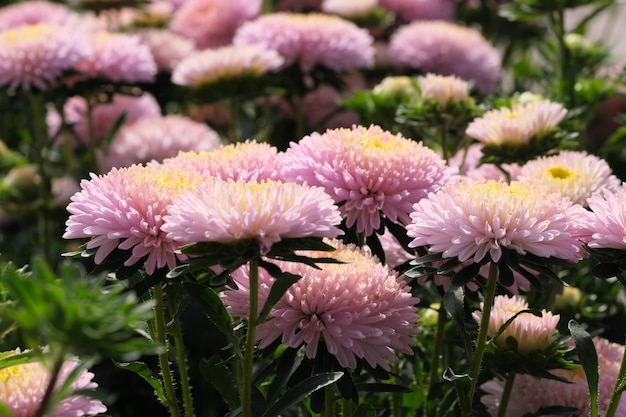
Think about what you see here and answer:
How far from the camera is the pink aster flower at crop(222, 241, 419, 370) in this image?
95cm

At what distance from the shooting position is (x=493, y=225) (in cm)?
90

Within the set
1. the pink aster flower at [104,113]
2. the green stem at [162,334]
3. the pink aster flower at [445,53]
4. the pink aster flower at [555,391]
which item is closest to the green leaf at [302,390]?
the green stem at [162,334]

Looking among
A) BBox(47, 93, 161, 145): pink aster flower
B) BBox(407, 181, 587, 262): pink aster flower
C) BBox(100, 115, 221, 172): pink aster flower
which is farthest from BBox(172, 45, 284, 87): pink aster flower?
BBox(407, 181, 587, 262): pink aster flower

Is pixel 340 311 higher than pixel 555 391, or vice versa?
pixel 340 311

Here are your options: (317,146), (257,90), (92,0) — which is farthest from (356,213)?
(92,0)

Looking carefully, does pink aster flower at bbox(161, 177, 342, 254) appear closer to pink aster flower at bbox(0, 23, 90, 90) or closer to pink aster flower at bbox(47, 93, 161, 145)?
pink aster flower at bbox(0, 23, 90, 90)

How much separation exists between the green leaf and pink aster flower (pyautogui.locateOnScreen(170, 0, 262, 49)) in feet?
5.86

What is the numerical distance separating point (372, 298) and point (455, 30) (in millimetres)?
1463

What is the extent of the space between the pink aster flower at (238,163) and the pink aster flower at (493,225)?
0.20 metres

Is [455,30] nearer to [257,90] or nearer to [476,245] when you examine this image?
[257,90]

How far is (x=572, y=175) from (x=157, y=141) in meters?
1.11

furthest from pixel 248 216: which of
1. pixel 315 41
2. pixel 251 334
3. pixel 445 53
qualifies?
pixel 445 53

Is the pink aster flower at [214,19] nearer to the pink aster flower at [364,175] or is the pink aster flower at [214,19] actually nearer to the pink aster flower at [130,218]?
the pink aster flower at [364,175]

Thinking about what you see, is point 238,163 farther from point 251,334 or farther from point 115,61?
point 115,61
